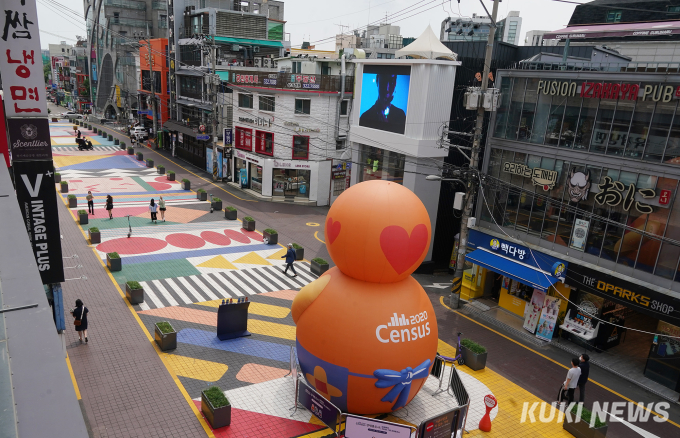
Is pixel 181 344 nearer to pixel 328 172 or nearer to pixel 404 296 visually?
pixel 404 296

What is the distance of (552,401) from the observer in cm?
1574

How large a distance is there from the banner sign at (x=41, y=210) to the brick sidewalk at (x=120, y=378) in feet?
13.6

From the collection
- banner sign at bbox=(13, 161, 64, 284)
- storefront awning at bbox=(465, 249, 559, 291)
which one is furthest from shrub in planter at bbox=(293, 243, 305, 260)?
banner sign at bbox=(13, 161, 64, 284)

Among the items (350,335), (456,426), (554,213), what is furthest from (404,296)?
(554,213)

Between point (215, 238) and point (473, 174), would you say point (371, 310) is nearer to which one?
point (473, 174)

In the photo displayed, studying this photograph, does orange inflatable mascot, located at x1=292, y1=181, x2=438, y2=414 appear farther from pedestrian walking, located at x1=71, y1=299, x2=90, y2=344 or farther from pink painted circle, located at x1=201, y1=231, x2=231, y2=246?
pink painted circle, located at x1=201, y1=231, x2=231, y2=246

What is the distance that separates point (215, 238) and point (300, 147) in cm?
1266

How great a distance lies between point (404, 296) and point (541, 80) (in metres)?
12.4

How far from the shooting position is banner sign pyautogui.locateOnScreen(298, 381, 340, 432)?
41.6 feet

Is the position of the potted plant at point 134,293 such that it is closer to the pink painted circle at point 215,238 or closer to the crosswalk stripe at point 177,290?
the crosswalk stripe at point 177,290

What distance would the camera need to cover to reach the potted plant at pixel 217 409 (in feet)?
41.9

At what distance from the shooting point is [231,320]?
57.9ft

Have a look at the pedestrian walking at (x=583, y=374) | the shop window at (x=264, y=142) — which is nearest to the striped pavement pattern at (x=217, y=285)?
the pedestrian walking at (x=583, y=374)

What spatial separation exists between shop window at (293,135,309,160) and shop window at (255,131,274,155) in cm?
201
